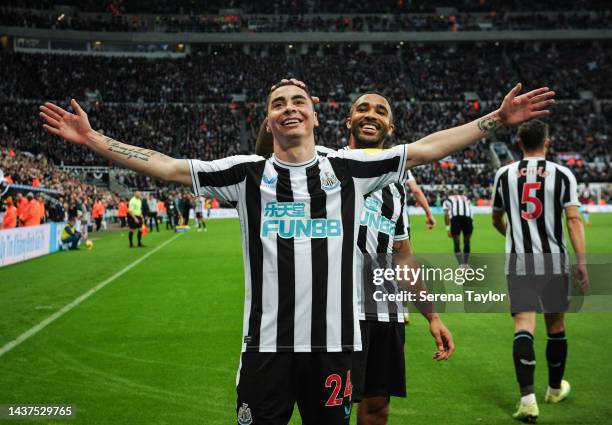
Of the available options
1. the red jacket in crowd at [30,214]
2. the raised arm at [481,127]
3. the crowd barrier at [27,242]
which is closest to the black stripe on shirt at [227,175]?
the raised arm at [481,127]

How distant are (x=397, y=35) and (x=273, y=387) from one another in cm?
6893

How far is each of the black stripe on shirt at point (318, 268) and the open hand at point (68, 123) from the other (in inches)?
49.4

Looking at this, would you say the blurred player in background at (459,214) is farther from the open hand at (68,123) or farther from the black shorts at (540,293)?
the open hand at (68,123)

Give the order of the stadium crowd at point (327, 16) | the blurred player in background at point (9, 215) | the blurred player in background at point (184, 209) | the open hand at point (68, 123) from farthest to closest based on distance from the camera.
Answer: the stadium crowd at point (327, 16), the blurred player in background at point (184, 209), the blurred player in background at point (9, 215), the open hand at point (68, 123)

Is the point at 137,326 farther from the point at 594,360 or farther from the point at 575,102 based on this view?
the point at 575,102

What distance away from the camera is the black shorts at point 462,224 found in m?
14.2

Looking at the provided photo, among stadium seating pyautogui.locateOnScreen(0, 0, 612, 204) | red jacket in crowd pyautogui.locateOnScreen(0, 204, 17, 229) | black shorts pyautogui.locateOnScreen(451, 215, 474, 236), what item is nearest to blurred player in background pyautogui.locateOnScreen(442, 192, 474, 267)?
black shorts pyautogui.locateOnScreen(451, 215, 474, 236)

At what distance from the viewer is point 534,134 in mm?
5262

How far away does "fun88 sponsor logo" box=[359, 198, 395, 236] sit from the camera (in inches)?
157

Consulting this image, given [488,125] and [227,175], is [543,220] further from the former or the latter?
[227,175]

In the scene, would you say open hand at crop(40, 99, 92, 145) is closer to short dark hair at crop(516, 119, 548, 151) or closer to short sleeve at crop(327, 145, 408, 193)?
short sleeve at crop(327, 145, 408, 193)

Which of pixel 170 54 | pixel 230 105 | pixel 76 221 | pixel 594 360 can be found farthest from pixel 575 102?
pixel 594 360

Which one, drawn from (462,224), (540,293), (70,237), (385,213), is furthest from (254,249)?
(70,237)

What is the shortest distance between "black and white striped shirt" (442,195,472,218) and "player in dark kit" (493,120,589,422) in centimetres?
871
